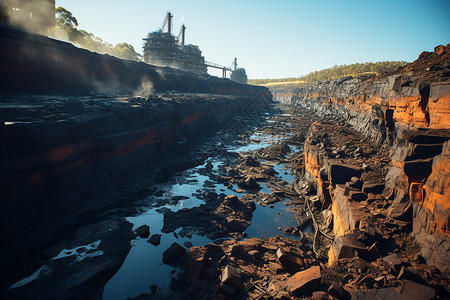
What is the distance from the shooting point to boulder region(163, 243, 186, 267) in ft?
26.6

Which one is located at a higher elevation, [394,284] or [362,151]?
[362,151]

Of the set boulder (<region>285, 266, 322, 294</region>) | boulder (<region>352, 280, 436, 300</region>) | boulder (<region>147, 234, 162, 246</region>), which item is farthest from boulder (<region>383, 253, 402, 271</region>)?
boulder (<region>147, 234, 162, 246</region>)

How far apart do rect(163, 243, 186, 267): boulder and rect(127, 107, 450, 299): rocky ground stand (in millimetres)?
35

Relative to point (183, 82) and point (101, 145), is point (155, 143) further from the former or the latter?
point (183, 82)

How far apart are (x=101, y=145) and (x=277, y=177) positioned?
11.5 metres

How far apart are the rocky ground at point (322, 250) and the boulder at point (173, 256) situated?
0.03 metres

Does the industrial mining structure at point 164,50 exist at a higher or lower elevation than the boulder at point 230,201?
higher

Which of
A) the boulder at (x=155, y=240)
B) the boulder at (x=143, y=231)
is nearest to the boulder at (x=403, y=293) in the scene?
the boulder at (x=155, y=240)

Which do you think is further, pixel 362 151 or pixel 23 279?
pixel 362 151

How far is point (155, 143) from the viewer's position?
1839cm

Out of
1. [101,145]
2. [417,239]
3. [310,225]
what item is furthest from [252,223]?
[101,145]

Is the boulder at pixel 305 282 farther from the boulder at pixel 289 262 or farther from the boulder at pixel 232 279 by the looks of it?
the boulder at pixel 232 279

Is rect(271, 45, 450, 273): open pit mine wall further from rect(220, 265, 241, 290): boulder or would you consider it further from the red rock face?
rect(220, 265, 241, 290): boulder

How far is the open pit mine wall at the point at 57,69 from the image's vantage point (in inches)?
581
